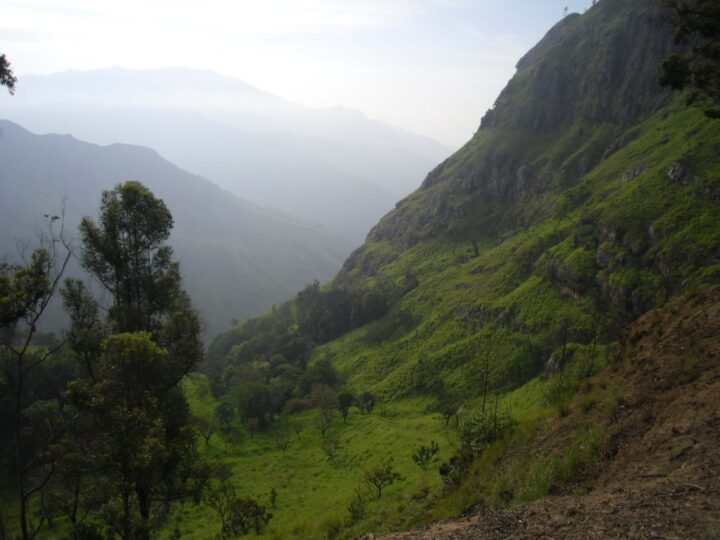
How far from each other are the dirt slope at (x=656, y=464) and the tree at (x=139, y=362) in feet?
33.4

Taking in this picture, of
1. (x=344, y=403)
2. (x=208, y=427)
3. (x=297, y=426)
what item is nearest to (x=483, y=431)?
(x=297, y=426)

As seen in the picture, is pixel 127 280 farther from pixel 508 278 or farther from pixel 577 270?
pixel 508 278

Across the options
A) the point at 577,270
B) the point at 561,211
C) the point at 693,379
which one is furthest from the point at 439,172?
the point at 693,379

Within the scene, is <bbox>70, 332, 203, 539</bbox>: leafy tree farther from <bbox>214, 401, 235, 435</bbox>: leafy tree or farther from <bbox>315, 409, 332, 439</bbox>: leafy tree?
<bbox>214, 401, 235, 435</bbox>: leafy tree

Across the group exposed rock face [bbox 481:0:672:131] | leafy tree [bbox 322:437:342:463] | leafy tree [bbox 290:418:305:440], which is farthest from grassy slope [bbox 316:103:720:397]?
leafy tree [bbox 322:437:342:463]

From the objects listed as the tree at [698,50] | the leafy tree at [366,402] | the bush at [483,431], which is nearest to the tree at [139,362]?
the bush at [483,431]

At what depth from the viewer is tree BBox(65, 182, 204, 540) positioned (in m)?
15.4

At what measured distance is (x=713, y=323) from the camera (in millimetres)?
13391

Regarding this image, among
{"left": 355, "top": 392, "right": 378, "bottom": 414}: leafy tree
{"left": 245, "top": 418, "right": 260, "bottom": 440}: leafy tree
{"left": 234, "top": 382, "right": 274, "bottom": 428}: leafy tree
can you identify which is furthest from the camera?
{"left": 234, "top": 382, "right": 274, "bottom": 428}: leafy tree

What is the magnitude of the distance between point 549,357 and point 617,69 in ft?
314

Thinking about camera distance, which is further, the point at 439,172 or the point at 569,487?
the point at 439,172

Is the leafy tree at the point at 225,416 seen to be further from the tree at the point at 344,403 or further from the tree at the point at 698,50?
the tree at the point at 698,50

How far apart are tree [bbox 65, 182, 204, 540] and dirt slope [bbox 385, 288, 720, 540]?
10172mm

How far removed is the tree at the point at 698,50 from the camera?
17.7 m
